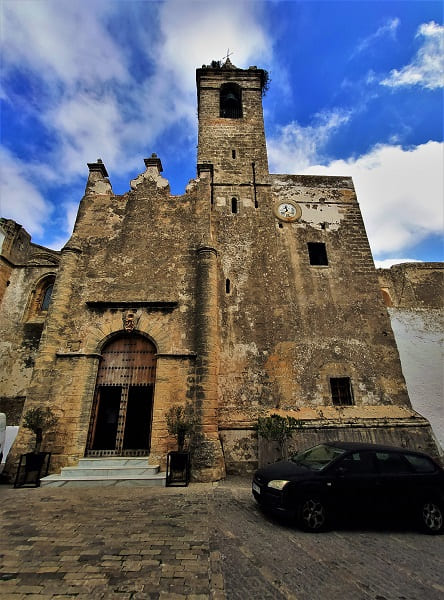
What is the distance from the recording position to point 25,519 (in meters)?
5.13

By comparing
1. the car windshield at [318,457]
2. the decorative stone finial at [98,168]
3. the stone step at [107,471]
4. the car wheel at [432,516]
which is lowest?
the car wheel at [432,516]

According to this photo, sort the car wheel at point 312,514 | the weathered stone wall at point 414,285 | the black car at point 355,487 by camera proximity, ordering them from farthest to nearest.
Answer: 1. the weathered stone wall at point 414,285
2. the black car at point 355,487
3. the car wheel at point 312,514

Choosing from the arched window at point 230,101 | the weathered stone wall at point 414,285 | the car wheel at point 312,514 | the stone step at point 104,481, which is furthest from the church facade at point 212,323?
the weathered stone wall at point 414,285

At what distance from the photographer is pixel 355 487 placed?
5.29 meters

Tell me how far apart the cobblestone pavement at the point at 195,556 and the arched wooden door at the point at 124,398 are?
10.2 ft

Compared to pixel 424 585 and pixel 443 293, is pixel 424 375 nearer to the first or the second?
pixel 424 585

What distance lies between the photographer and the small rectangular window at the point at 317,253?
1253cm

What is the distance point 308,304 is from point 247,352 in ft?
10.1

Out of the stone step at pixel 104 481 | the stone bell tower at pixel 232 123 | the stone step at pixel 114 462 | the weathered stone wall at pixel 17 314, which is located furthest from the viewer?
the stone bell tower at pixel 232 123

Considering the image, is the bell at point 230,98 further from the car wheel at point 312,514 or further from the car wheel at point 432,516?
the car wheel at point 432,516

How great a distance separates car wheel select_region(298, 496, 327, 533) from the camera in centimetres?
496

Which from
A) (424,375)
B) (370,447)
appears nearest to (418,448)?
(424,375)

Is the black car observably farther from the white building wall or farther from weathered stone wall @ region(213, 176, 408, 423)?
the white building wall

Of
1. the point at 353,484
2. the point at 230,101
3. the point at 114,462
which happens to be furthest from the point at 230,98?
the point at 353,484
